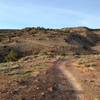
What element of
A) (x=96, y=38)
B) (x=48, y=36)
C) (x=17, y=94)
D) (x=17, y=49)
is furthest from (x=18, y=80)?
(x=96, y=38)

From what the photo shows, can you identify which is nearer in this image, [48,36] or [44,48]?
[44,48]

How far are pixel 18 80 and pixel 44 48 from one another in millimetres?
44239

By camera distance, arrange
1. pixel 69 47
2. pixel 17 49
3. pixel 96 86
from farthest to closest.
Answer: pixel 69 47, pixel 17 49, pixel 96 86

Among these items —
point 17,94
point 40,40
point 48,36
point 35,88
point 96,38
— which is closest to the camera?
point 17,94

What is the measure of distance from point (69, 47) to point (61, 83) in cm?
4806

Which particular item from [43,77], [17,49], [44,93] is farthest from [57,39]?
[44,93]

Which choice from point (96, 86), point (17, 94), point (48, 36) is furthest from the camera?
point (48, 36)

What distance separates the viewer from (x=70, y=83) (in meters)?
21.1

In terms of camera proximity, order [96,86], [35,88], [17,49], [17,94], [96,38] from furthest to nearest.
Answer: [96,38]
[17,49]
[96,86]
[35,88]
[17,94]

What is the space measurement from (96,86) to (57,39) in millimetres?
57834

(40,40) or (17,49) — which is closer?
(17,49)

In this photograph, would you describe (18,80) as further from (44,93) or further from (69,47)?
(69,47)

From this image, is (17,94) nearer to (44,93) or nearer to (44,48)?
(44,93)

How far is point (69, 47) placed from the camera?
225 ft
